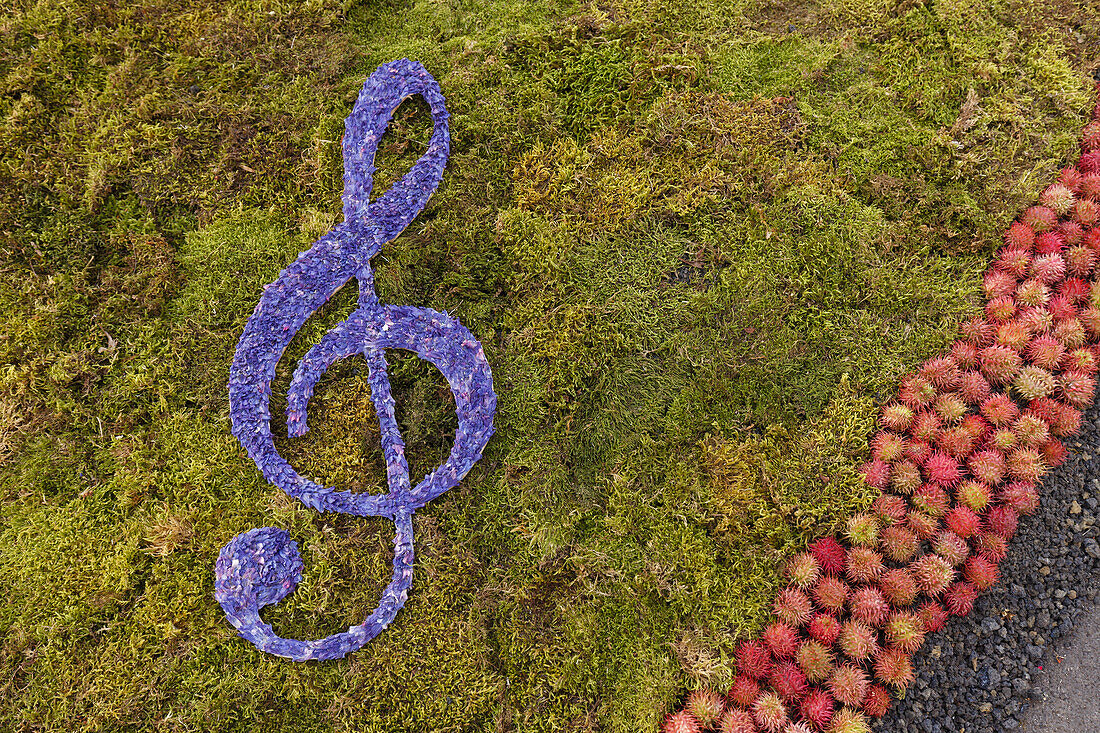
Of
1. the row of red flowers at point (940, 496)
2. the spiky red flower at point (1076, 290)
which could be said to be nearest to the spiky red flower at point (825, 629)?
the row of red flowers at point (940, 496)

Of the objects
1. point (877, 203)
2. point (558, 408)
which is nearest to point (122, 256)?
→ point (558, 408)

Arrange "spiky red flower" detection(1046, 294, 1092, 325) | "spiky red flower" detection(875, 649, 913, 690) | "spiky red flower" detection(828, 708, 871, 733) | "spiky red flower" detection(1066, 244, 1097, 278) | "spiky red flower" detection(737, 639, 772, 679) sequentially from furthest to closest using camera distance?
1. "spiky red flower" detection(1066, 244, 1097, 278)
2. "spiky red flower" detection(1046, 294, 1092, 325)
3. "spiky red flower" detection(737, 639, 772, 679)
4. "spiky red flower" detection(875, 649, 913, 690)
5. "spiky red flower" detection(828, 708, 871, 733)

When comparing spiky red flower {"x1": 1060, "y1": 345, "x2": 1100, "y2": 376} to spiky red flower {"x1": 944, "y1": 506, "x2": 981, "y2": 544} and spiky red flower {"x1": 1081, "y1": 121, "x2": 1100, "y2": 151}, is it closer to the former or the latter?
spiky red flower {"x1": 944, "y1": 506, "x2": 981, "y2": 544}

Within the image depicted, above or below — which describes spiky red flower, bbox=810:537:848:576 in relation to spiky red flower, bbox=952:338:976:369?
below

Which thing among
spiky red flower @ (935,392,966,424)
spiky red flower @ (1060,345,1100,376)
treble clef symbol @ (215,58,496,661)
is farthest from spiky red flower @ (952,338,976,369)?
treble clef symbol @ (215,58,496,661)

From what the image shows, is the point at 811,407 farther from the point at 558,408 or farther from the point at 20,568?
the point at 20,568

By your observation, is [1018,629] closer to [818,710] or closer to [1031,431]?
[1031,431]

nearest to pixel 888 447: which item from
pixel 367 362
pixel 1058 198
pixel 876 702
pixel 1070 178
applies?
pixel 876 702

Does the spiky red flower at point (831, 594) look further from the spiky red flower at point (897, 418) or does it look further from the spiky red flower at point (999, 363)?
the spiky red flower at point (999, 363)
